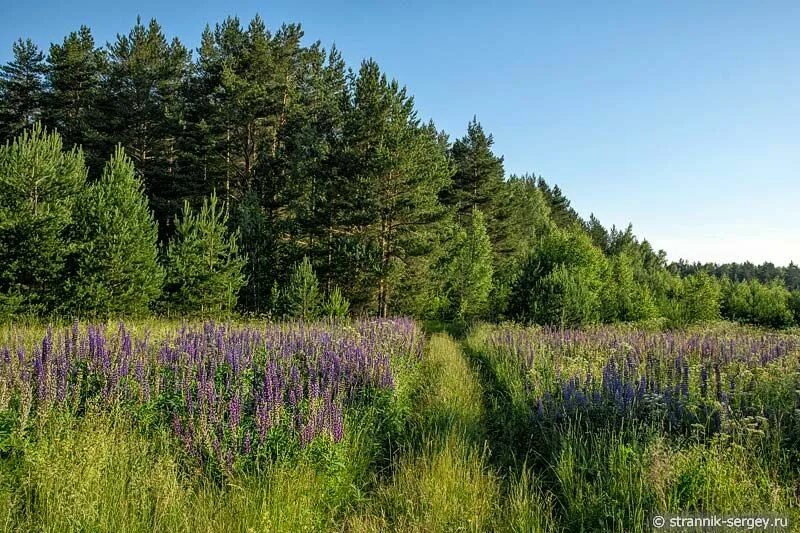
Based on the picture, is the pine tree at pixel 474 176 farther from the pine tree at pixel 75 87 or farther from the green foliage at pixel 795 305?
the green foliage at pixel 795 305

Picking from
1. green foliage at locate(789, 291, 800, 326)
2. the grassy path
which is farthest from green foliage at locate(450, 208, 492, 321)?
green foliage at locate(789, 291, 800, 326)

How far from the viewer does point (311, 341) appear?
8.53 m

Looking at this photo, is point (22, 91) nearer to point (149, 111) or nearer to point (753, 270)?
point (149, 111)

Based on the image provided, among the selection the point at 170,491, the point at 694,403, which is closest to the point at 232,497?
the point at 170,491

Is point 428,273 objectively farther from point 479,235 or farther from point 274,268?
point 274,268

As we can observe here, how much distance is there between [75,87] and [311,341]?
3830 cm

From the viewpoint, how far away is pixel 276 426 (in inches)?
174

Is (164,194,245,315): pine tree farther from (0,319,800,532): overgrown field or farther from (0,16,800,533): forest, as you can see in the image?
(0,319,800,532): overgrown field

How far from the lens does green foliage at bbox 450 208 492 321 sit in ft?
97.8

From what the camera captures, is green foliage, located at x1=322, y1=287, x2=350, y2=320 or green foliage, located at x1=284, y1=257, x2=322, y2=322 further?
green foliage, located at x1=322, y1=287, x2=350, y2=320

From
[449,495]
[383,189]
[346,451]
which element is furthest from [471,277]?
[449,495]

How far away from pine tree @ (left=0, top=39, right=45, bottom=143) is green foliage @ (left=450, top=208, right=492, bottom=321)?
3374 centimetres

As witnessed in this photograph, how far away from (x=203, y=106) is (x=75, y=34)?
14.3m

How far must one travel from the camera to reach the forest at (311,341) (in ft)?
12.1
